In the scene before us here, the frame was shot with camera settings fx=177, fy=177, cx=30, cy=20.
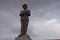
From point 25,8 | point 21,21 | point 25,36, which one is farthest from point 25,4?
point 25,36

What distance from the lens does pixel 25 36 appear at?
12.9m

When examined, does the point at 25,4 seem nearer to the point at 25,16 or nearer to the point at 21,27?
the point at 25,16

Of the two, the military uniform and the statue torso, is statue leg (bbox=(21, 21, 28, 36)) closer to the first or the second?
the military uniform

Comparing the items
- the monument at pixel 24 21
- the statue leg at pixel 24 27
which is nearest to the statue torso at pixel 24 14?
the monument at pixel 24 21

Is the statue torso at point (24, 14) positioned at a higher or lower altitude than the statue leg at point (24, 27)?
higher

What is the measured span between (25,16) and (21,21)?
0.48m

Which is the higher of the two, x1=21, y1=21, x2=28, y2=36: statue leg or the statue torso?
the statue torso

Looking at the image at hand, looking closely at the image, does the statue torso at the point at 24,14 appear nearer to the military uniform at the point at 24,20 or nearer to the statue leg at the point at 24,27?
the military uniform at the point at 24,20

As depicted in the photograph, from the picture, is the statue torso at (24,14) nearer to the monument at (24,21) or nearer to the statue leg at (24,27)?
the monument at (24,21)

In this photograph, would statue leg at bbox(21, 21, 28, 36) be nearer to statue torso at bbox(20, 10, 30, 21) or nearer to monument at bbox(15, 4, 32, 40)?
monument at bbox(15, 4, 32, 40)

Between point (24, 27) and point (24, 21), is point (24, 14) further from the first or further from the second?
point (24, 27)

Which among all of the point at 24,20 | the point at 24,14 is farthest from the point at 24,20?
the point at 24,14

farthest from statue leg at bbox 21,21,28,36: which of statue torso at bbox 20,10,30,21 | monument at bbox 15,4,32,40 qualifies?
statue torso at bbox 20,10,30,21

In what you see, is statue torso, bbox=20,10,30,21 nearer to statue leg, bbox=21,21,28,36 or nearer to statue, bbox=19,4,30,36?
statue, bbox=19,4,30,36
